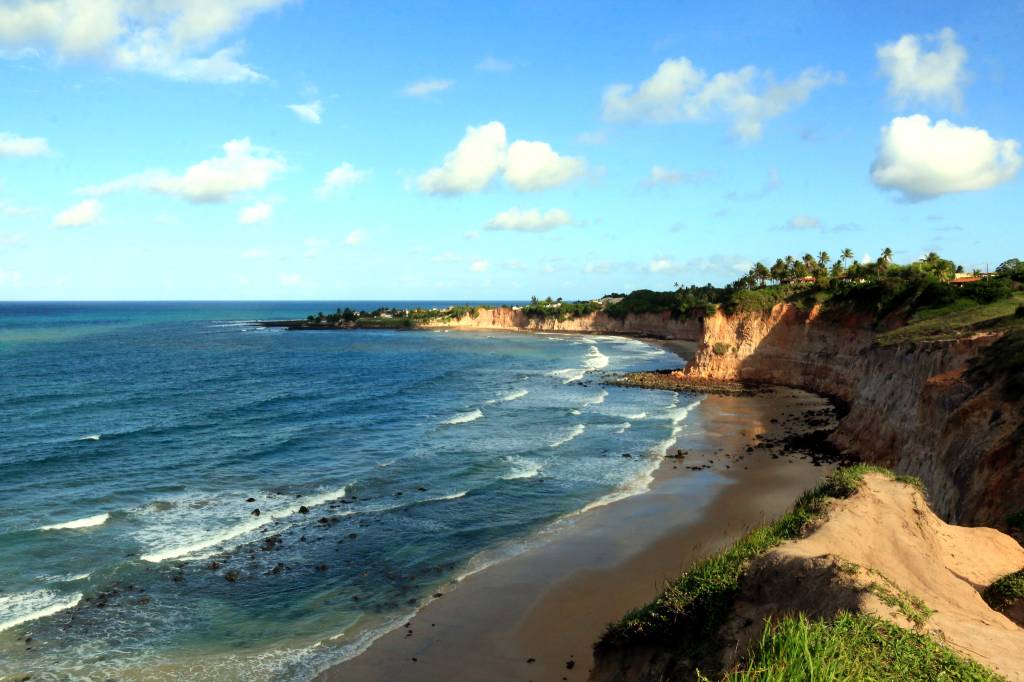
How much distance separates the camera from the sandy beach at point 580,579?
54.3 ft

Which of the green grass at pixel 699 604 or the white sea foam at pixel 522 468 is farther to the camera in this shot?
the white sea foam at pixel 522 468

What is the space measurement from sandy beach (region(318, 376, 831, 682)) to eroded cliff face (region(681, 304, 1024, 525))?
15.0 feet

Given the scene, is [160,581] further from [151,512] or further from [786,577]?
[786,577]

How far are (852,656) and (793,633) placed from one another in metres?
0.91

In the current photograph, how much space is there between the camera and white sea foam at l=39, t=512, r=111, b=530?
2526 centimetres

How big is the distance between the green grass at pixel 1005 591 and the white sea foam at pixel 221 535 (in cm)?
2397

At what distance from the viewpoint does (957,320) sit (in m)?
37.0

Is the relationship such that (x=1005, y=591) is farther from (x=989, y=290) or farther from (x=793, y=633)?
(x=989, y=290)

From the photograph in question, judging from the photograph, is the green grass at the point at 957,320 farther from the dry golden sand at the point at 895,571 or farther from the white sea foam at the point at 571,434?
the dry golden sand at the point at 895,571

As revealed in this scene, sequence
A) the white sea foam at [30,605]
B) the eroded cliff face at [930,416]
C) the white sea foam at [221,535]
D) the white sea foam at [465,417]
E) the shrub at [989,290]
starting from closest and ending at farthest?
the white sea foam at [30,605] < the eroded cliff face at [930,416] < the white sea foam at [221,535] < the shrub at [989,290] < the white sea foam at [465,417]

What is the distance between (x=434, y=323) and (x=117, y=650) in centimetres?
15064

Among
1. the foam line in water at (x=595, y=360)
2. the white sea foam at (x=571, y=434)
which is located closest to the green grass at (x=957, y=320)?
the white sea foam at (x=571, y=434)

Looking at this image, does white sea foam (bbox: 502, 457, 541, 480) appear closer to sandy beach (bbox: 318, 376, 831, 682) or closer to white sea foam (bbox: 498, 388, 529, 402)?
sandy beach (bbox: 318, 376, 831, 682)

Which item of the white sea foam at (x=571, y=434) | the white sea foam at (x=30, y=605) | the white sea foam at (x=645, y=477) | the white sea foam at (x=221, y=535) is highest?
the white sea foam at (x=571, y=434)
